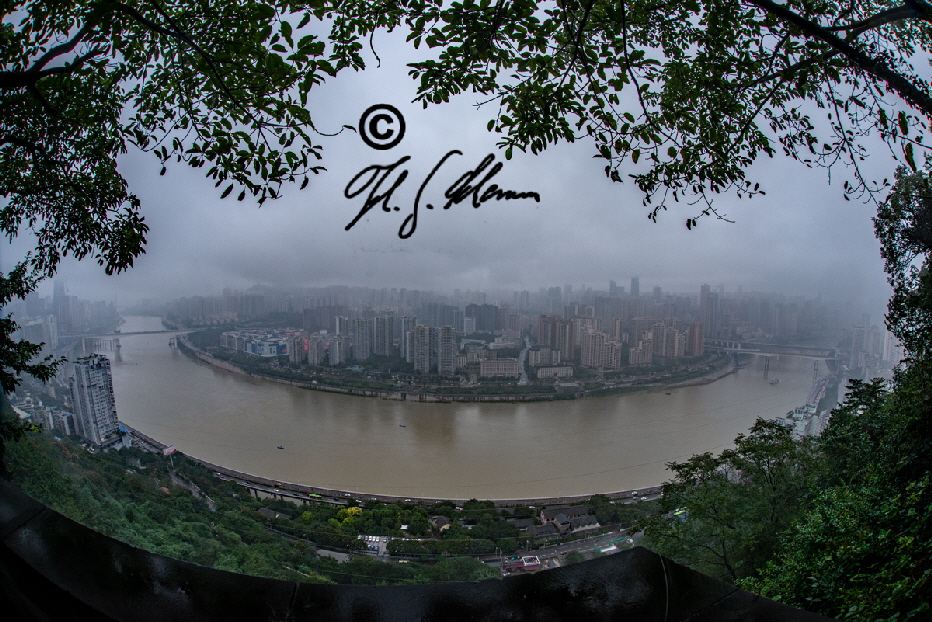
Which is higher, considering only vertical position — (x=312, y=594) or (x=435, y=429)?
(x=312, y=594)

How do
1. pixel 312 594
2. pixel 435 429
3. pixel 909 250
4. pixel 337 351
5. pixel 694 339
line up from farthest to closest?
pixel 337 351, pixel 435 429, pixel 694 339, pixel 909 250, pixel 312 594

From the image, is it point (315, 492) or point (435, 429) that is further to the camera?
point (435, 429)

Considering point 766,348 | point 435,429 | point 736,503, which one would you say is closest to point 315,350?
point 435,429

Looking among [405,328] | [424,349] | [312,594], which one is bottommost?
[424,349]

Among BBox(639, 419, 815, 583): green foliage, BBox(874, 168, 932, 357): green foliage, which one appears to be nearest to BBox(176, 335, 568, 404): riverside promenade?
BBox(639, 419, 815, 583): green foliage

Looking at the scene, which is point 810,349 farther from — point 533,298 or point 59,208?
point 59,208

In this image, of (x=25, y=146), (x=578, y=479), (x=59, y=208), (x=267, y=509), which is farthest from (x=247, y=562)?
(x=578, y=479)

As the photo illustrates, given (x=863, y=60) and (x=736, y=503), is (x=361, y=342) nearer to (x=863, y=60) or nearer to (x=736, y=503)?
(x=736, y=503)
